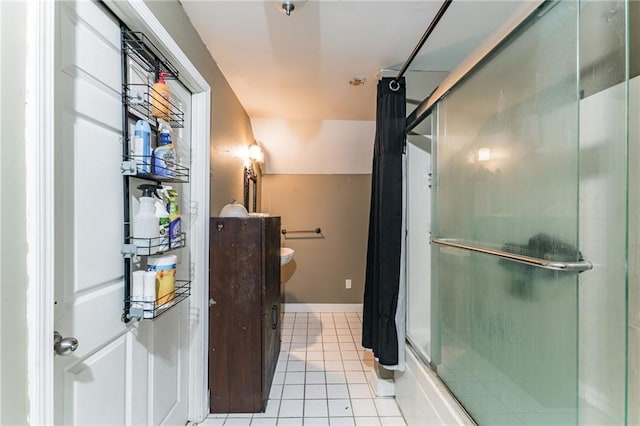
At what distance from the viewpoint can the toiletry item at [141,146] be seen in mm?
1111

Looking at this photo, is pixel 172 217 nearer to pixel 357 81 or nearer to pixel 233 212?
pixel 233 212

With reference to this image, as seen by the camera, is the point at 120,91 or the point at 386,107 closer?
the point at 120,91

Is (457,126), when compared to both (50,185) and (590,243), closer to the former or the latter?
(590,243)

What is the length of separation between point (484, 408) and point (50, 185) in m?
1.70

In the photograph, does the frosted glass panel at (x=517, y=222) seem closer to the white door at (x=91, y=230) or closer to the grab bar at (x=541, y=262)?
the grab bar at (x=541, y=262)

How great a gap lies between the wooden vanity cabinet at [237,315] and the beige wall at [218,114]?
0.32 meters

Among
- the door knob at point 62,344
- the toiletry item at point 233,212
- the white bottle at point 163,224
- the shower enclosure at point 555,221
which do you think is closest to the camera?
the door knob at point 62,344

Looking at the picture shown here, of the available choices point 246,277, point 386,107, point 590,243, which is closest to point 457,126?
point 386,107

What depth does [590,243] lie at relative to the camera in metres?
1.13

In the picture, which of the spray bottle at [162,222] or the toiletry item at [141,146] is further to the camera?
the spray bottle at [162,222]

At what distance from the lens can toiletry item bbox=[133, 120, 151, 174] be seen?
1111 millimetres

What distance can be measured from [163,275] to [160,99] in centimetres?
76

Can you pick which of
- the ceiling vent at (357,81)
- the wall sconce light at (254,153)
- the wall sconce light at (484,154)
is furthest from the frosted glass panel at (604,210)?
the wall sconce light at (254,153)

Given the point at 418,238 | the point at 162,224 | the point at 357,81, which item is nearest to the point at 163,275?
the point at 162,224
